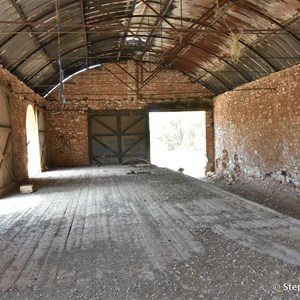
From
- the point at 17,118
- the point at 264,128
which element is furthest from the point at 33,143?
the point at 264,128

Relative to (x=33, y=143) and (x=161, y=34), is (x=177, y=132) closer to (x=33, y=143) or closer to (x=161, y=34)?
(x=33, y=143)

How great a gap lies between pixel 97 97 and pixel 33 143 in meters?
3.82

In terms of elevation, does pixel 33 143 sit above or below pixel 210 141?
above

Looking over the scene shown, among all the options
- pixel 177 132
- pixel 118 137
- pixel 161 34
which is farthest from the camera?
pixel 177 132

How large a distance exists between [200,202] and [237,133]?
7.33 m

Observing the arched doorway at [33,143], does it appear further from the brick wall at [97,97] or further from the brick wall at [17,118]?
the brick wall at [97,97]

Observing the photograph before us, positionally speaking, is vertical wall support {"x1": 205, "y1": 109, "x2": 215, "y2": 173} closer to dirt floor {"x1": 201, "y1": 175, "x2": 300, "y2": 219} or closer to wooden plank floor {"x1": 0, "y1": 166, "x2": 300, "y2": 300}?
dirt floor {"x1": 201, "y1": 175, "x2": 300, "y2": 219}

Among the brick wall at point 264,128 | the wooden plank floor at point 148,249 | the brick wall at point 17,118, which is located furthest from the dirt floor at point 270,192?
the brick wall at point 17,118

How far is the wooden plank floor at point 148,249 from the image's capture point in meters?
2.99

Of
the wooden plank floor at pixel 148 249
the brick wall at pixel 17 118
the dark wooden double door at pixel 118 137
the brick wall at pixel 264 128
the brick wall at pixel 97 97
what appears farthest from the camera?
the dark wooden double door at pixel 118 137

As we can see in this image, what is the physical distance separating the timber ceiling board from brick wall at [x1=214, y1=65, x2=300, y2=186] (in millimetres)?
493

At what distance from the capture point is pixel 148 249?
3961mm

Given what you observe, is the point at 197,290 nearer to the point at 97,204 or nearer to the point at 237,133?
the point at 97,204

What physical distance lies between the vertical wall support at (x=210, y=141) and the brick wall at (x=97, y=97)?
4.58ft
